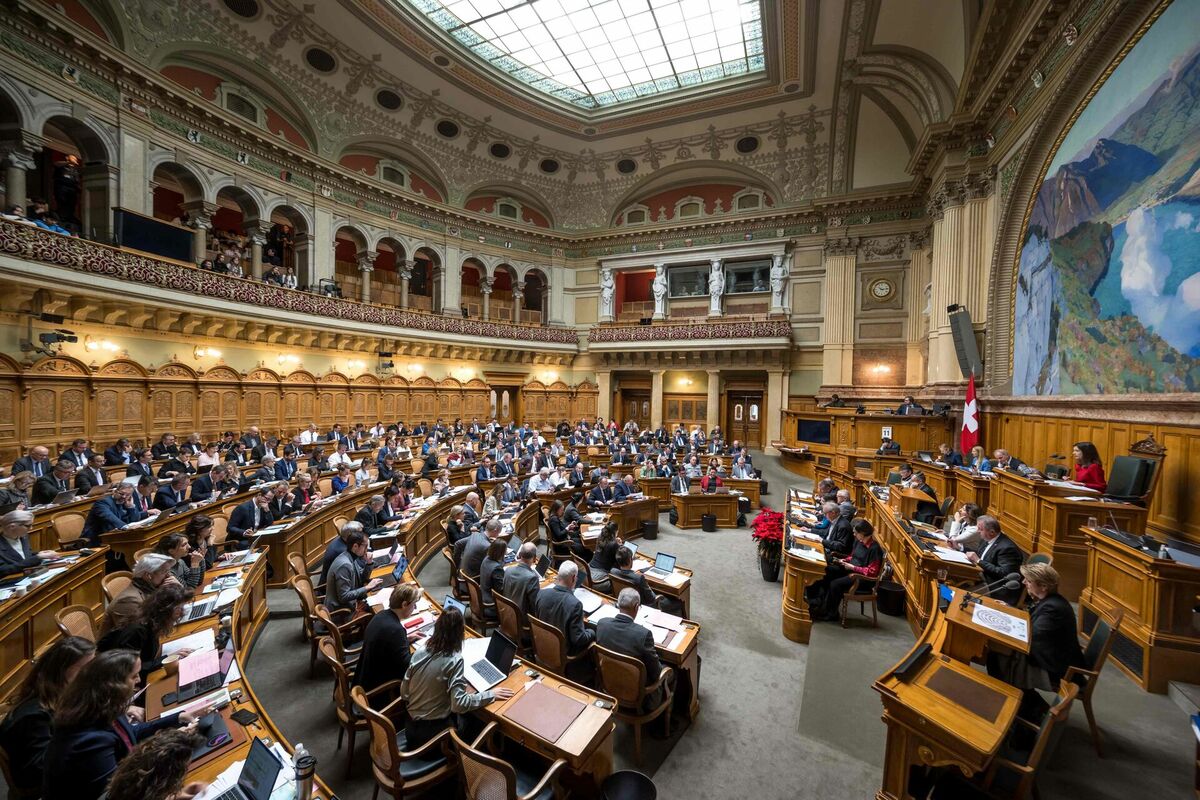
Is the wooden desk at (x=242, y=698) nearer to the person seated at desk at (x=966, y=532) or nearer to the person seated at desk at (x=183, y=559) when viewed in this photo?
the person seated at desk at (x=183, y=559)

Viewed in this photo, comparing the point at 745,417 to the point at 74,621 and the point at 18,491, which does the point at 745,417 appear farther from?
the point at 18,491

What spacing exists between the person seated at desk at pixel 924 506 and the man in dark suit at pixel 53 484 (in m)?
13.8

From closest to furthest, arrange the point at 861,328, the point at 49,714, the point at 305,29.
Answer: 1. the point at 49,714
2. the point at 305,29
3. the point at 861,328

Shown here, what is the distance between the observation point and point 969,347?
11.2 metres

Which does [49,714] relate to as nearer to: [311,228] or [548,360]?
[311,228]

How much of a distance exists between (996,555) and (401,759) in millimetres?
5999

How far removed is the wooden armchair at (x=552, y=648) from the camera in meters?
4.15

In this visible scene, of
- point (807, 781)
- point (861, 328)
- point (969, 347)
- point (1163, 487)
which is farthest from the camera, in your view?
point (861, 328)

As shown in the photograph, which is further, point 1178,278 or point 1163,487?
point 1163,487

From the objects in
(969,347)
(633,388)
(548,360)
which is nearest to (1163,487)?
(969,347)

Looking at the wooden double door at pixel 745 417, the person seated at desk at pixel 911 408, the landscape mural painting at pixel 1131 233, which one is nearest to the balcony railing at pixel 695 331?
the wooden double door at pixel 745 417

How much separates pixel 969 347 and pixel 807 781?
Answer: 11.2m

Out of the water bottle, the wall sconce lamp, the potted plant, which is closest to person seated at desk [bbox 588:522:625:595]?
the potted plant

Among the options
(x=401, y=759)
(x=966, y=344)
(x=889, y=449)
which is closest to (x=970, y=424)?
(x=966, y=344)
